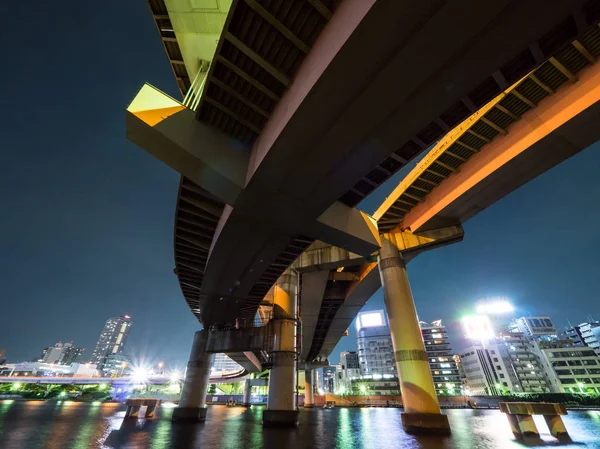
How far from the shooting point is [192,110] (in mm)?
9430

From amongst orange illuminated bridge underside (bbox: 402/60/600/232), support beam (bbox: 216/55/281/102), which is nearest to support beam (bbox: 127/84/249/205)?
support beam (bbox: 216/55/281/102)

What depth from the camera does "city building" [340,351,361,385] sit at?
117550mm

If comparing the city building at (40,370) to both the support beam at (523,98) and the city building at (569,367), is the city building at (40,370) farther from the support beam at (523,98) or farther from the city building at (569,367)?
the city building at (569,367)

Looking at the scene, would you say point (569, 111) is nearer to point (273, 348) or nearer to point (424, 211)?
point (424, 211)

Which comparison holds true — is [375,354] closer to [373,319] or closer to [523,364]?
[373,319]

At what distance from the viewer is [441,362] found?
10312 centimetres

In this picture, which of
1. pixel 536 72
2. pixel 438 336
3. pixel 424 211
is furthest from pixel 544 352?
pixel 536 72

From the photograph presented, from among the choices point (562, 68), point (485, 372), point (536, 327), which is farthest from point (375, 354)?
point (562, 68)

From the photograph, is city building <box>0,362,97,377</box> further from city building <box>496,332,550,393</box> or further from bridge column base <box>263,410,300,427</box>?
city building <box>496,332,550,393</box>

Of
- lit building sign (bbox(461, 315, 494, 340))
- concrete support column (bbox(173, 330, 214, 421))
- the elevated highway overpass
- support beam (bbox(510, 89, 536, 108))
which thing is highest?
lit building sign (bbox(461, 315, 494, 340))

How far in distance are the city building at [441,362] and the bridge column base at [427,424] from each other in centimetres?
9520

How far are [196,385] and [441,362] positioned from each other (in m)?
108

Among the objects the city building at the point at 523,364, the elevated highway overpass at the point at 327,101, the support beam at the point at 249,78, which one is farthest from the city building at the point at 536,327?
the support beam at the point at 249,78

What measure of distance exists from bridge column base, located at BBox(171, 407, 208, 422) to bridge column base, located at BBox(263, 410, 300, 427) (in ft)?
27.0
